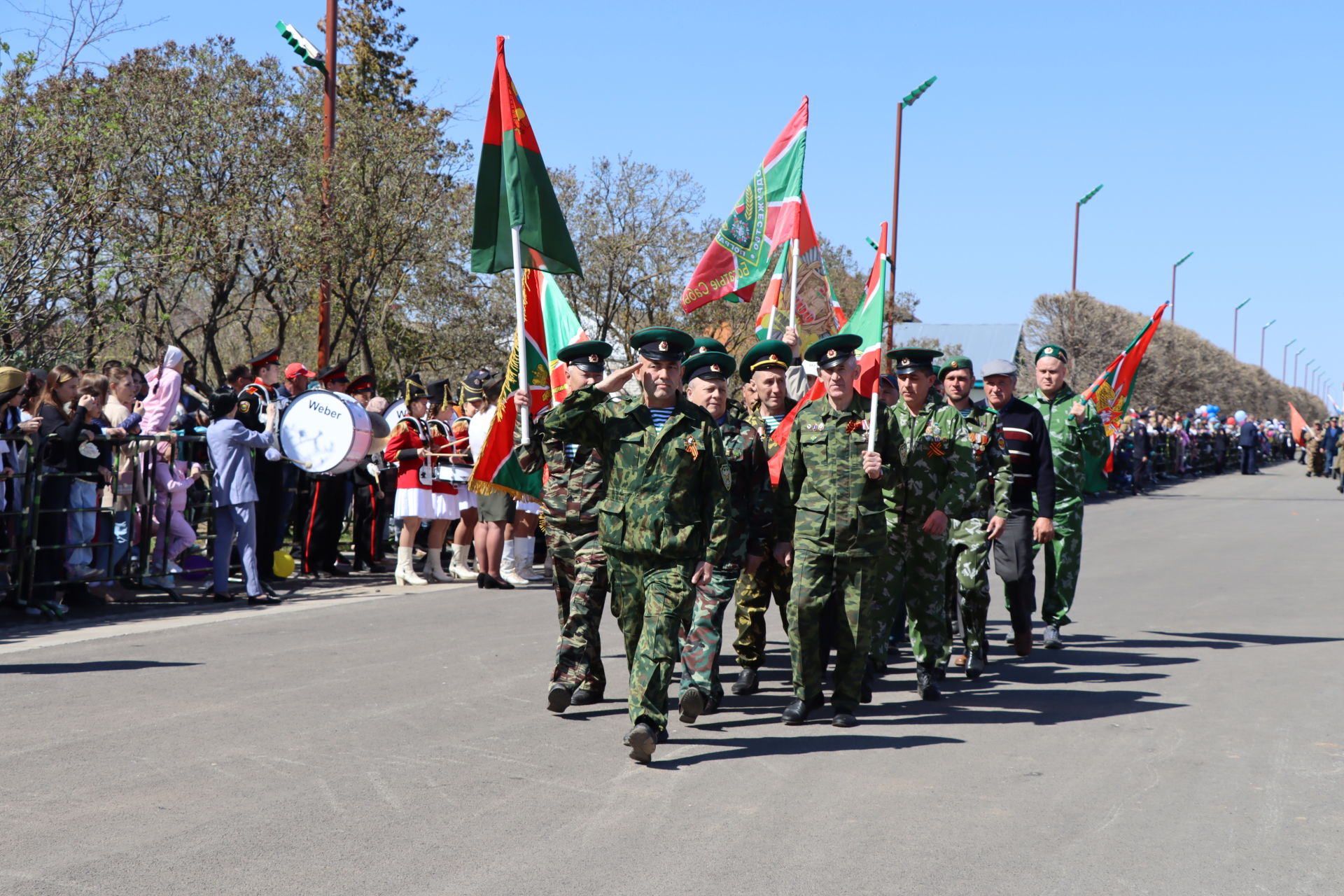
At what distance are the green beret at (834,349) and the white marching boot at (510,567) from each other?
662cm

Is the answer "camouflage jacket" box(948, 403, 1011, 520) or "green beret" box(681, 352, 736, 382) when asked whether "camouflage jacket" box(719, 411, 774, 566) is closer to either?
"green beret" box(681, 352, 736, 382)

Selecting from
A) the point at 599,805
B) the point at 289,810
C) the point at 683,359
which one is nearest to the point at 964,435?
the point at 683,359

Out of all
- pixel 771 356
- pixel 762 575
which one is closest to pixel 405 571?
pixel 762 575

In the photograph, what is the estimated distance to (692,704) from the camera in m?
6.33

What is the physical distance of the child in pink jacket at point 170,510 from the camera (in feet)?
38.2

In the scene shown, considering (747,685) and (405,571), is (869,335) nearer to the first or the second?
(747,685)

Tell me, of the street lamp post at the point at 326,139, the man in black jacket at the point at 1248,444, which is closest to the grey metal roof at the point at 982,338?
the man in black jacket at the point at 1248,444

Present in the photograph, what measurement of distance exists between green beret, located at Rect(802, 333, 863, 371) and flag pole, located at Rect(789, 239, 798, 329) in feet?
Answer: 8.44

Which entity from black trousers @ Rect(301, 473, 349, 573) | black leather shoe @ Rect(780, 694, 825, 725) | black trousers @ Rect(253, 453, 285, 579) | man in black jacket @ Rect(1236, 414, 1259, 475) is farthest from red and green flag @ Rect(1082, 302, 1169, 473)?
man in black jacket @ Rect(1236, 414, 1259, 475)

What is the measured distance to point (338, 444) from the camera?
12133mm

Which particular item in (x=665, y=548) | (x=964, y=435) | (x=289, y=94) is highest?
(x=289, y=94)

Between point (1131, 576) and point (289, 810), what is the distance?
11.4m

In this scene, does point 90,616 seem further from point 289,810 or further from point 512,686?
point 289,810

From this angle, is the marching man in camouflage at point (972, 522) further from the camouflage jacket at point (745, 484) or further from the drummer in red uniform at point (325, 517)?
the drummer in red uniform at point (325, 517)
